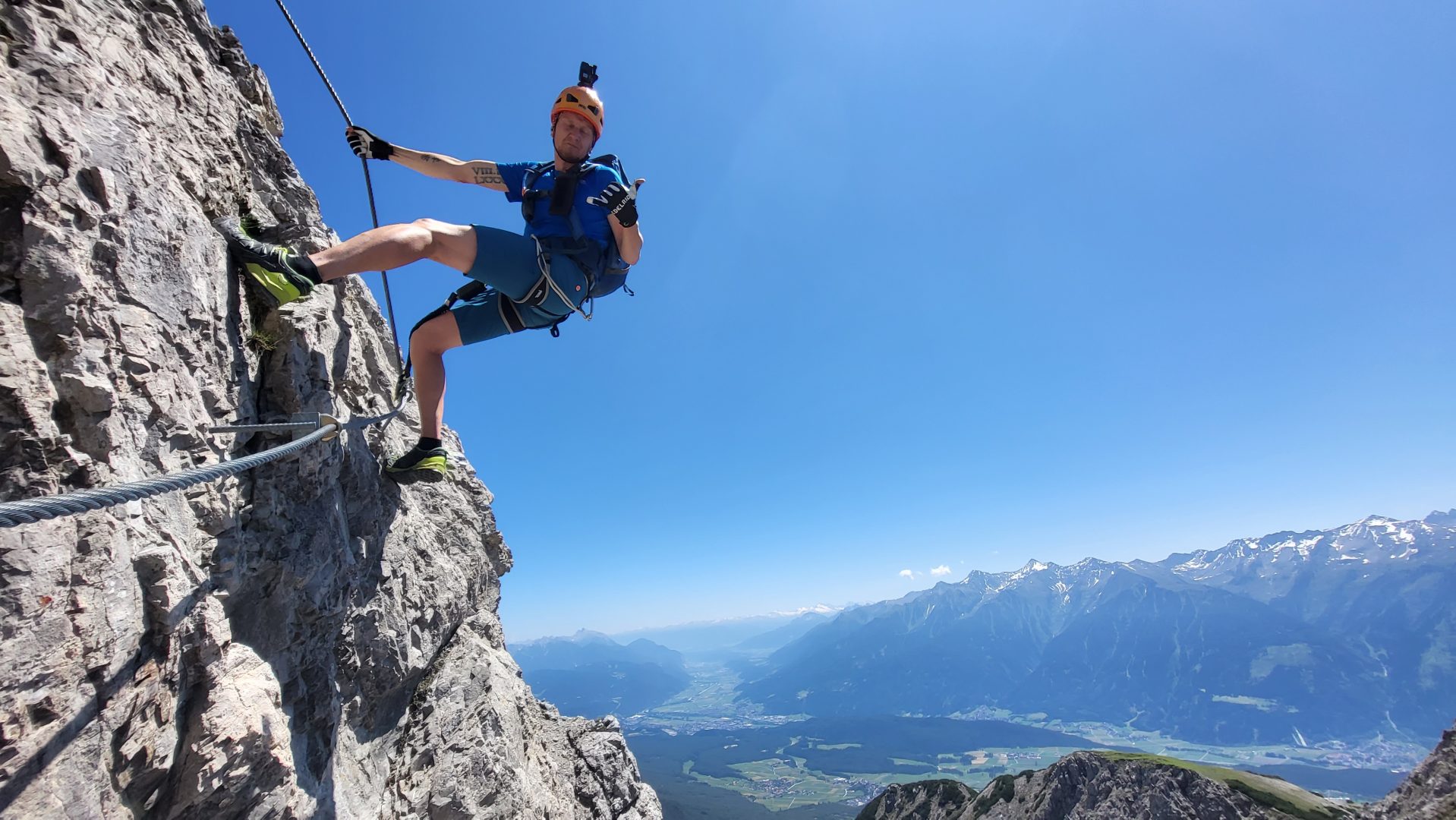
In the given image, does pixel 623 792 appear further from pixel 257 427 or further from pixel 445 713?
pixel 257 427

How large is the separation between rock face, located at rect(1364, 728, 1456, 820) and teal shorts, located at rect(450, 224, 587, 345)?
53.5 metres

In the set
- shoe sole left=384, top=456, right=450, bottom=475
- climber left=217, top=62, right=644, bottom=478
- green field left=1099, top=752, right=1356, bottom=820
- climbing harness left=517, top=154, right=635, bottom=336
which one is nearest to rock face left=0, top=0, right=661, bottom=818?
shoe sole left=384, top=456, right=450, bottom=475

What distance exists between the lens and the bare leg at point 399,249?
5660 millimetres

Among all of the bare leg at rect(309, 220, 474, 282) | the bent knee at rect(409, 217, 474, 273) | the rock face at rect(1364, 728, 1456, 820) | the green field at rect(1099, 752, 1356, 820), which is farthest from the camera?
the green field at rect(1099, 752, 1356, 820)

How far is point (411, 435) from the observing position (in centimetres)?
948

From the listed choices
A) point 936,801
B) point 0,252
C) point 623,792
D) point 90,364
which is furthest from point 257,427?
point 936,801

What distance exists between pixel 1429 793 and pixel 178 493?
195ft

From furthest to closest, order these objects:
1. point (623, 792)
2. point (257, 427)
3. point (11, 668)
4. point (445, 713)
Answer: point (623, 792), point (445, 713), point (257, 427), point (11, 668)

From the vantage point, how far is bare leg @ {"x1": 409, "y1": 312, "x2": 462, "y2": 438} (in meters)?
7.68

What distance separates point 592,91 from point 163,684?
23.6 ft

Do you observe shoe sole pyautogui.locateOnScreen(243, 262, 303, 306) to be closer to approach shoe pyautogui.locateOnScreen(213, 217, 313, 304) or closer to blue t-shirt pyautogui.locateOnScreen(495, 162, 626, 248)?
approach shoe pyautogui.locateOnScreen(213, 217, 313, 304)

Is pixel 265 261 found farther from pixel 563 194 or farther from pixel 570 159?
pixel 570 159

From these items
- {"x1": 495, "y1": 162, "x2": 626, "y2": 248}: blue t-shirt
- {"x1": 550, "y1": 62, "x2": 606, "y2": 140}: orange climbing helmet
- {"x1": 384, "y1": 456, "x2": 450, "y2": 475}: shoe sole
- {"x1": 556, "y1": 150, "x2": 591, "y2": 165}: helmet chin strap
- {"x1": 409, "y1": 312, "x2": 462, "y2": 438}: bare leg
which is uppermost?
{"x1": 550, "y1": 62, "x2": 606, "y2": 140}: orange climbing helmet

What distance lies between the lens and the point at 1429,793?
114 ft
